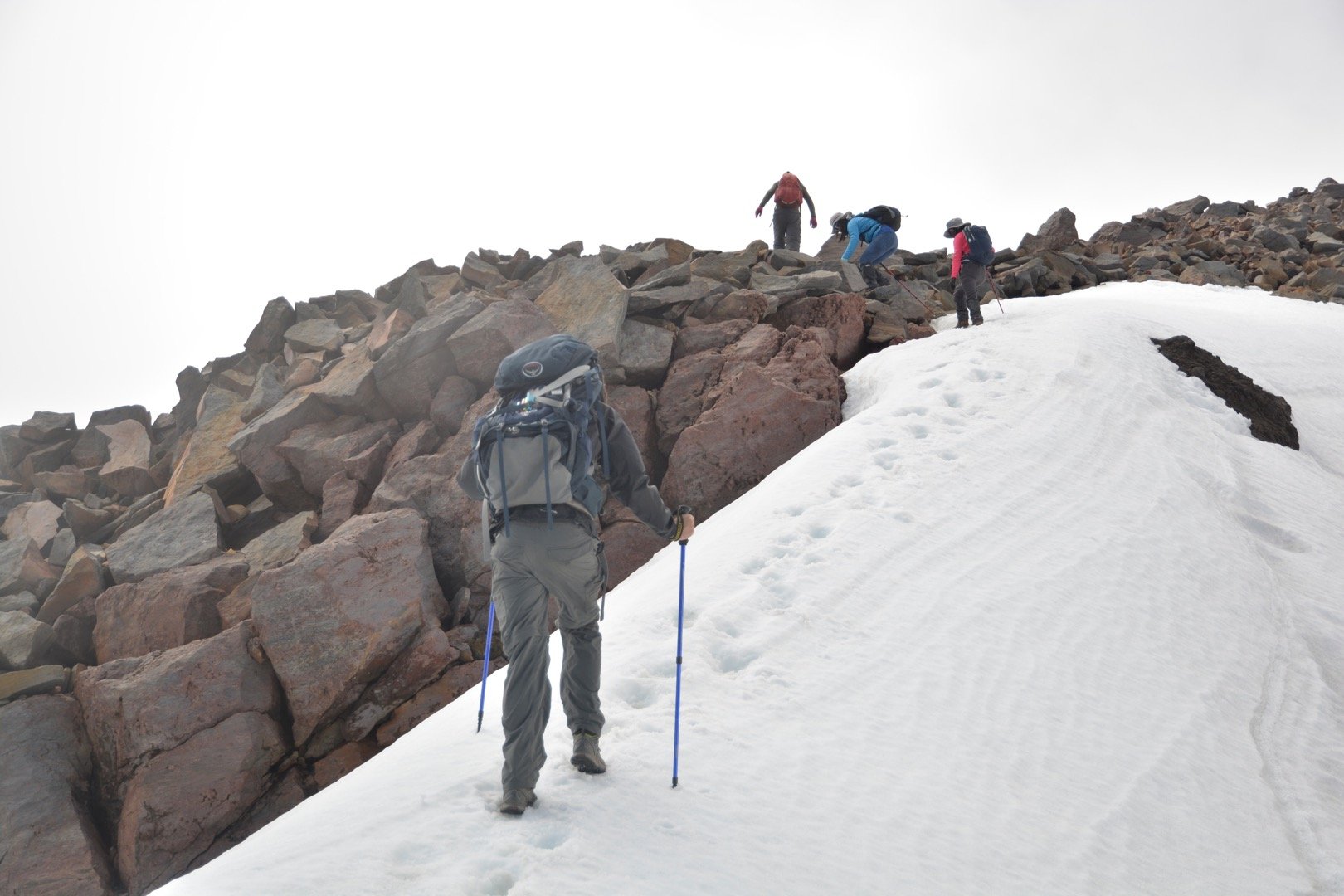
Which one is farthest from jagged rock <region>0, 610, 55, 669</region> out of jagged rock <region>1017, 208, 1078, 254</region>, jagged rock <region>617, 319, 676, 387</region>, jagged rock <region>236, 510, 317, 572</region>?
jagged rock <region>1017, 208, 1078, 254</region>

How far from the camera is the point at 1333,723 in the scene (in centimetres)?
637

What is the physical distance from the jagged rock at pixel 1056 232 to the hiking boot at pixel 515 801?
1126 inches

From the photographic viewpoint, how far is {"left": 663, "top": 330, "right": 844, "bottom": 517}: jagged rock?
37.6 ft

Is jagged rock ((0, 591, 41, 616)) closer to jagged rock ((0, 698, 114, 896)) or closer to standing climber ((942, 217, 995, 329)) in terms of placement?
jagged rock ((0, 698, 114, 896))

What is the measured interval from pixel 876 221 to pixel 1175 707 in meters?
14.2

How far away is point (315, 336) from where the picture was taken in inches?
733

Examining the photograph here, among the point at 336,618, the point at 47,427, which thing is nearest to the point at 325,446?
the point at 336,618

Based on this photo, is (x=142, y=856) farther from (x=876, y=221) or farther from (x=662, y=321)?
(x=876, y=221)

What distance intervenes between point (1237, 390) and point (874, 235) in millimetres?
8536

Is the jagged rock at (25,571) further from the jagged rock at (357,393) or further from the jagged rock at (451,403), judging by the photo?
the jagged rock at (451,403)

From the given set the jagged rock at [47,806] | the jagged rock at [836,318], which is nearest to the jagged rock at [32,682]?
the jagged rock at [47,806]

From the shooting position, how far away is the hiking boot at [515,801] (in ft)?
14.9

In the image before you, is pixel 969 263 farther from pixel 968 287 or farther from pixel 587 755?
pixel 587 755

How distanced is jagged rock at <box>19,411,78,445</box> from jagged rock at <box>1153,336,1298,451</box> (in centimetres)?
2387
